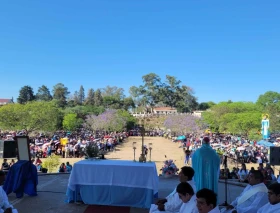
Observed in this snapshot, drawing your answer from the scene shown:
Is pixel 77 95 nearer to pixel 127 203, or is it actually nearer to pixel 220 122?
pixel 220 122

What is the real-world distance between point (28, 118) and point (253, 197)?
34.1 meters

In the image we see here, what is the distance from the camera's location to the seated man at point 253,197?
405 cm

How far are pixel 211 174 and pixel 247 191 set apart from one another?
1.35 metres

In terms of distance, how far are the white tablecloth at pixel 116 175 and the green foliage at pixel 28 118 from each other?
101ft

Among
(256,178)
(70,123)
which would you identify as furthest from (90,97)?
(256,178)

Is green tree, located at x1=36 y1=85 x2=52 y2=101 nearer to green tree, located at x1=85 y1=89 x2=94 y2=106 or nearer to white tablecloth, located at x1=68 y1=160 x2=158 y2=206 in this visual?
green tree, located at x1=85 y1=89 x2=94 y2=106

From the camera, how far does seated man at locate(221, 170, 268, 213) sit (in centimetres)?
405

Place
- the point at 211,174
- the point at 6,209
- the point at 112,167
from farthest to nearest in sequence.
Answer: the point at 112,167
the point at 211,174
the point at 6,209

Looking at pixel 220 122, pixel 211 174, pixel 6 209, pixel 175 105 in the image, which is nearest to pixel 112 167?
pixel 211 174

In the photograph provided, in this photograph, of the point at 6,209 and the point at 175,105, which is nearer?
the point at 6,209

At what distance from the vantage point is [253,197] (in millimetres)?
4133

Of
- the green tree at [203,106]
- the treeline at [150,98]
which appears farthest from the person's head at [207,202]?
the green tree at [203,106]

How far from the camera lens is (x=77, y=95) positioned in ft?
353

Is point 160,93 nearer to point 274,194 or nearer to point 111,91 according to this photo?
point 111,91
